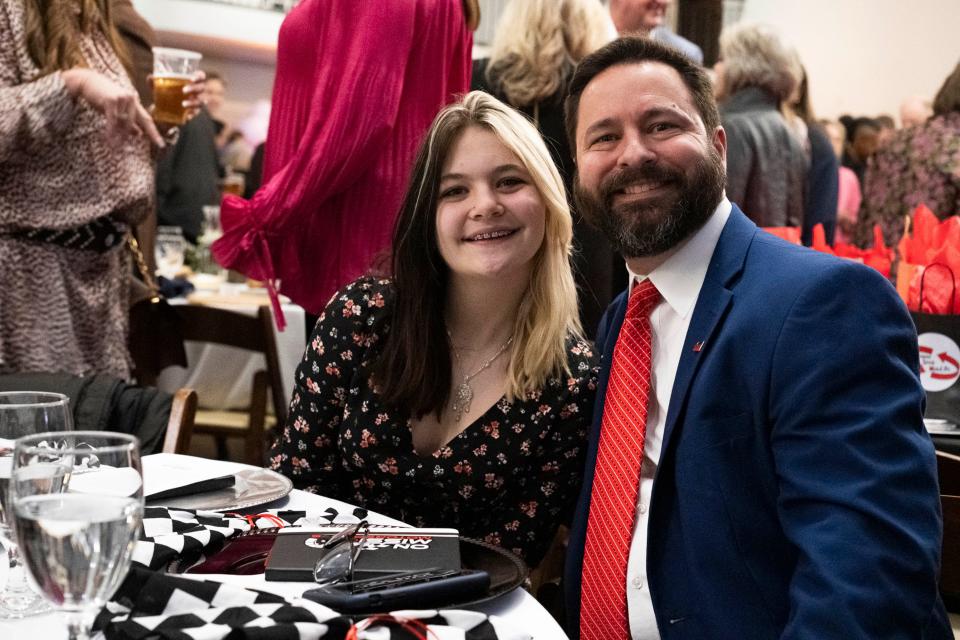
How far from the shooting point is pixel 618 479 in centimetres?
159

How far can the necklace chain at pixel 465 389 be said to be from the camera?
6.17ft

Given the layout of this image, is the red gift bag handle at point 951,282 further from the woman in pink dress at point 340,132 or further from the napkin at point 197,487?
the napkin at point 197,487

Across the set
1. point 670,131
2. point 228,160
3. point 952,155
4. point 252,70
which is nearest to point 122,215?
point 670,131

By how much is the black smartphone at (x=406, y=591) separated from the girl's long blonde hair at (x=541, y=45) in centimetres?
204

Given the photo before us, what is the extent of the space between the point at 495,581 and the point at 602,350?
793mm

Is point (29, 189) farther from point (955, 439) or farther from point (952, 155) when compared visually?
point (952, 155)

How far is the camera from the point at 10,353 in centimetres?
252

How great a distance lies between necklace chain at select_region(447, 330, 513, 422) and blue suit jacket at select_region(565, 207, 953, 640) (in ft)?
1.61

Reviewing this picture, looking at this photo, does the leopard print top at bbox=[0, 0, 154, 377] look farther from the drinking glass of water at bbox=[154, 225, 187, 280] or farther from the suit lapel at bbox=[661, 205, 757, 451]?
the drinking glass of water at bbox=[154, 225, 187, 280]

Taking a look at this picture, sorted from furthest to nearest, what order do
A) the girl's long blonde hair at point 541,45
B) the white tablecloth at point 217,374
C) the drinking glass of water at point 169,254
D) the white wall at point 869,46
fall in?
the white wall at point 869,46
the drinking glass of water at point 169,254
the white tablecloth at point 217,374
the girl's long blonde hair at point 541,45

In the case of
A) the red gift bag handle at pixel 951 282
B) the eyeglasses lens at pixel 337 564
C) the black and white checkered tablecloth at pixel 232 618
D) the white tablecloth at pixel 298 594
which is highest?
the red gift bag handle at pixel 951 282

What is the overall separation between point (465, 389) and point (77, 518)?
1.12 meters

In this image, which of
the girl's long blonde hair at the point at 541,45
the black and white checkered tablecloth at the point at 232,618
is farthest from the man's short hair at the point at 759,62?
the black and white checkered tablecloth at the point at 232,618

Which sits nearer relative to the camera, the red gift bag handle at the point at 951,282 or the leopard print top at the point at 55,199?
the red gift bag handle at the point at 951,282
